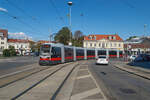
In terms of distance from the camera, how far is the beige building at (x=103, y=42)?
77.4m

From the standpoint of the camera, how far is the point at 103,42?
77250 mm

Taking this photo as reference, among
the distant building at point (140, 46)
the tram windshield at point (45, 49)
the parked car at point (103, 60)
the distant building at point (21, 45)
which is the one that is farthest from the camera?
the distant building at point (21, 45)

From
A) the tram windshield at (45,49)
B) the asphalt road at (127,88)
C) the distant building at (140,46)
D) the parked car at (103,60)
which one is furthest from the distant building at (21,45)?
the asphalt road at (127,88)

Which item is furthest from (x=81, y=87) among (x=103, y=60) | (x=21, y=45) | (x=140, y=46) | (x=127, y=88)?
(x=21, y=45)

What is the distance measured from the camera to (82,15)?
112 feet

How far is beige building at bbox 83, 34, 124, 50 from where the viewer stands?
254 feet

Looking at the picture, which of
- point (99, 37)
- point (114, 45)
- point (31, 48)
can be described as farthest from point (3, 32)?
point (114, 45)

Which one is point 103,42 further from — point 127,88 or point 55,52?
point 127,88

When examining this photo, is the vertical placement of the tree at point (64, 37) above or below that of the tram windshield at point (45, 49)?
above

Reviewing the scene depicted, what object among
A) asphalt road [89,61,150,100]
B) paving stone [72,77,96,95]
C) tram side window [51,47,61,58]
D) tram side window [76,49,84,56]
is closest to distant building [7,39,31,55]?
tram side window [76,49,84,56]

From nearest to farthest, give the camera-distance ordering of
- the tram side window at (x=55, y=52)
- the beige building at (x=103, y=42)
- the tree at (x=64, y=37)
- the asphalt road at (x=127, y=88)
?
the asphalt road at (x=127, y=88) → the tram side window at (x=55, y=52) → the beige building at (x=103, y=42) → the tree at (x=64, y=37)

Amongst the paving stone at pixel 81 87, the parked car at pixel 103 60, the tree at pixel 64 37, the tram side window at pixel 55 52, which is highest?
the tree at pixel 64 37

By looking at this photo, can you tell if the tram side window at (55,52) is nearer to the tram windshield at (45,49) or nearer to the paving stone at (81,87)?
the tram windshield at (45,49)

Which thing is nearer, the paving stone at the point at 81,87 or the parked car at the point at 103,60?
the paving stone at the point at 81,87
